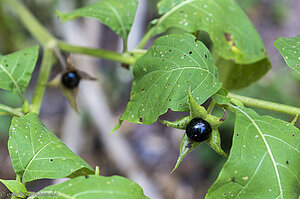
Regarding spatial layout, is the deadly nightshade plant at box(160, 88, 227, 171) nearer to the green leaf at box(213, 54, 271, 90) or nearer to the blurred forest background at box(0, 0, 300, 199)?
the green leaf at box(213, 54, 271, 90)

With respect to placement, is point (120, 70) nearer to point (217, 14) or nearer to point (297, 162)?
point (217, 14)

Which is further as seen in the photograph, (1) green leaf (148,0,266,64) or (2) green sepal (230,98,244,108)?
(1) green leaf (148,0,266,64)

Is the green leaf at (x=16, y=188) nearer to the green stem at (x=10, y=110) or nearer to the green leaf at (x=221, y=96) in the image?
the green stem at (x=10, y=110)

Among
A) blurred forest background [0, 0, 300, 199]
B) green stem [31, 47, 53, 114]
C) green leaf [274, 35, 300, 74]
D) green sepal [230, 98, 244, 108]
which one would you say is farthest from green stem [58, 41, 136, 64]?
blurred forest background [0, 0, 300, 199]

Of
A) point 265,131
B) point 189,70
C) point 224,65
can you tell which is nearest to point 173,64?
point 189,70

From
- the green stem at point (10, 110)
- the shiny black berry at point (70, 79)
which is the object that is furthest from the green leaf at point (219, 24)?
the green stem at point (10, 110)

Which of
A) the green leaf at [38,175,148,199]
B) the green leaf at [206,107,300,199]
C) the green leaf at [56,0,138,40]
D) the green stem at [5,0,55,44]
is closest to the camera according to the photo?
the green leaf at [38,175,148,199]
